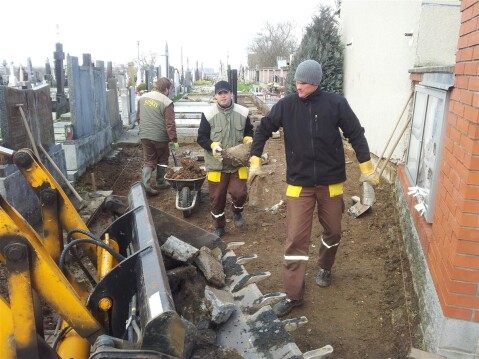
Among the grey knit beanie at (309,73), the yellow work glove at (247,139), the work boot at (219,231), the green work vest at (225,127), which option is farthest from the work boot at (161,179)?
the grey knit beanie at (309,73)

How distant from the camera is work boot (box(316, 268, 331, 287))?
430cm

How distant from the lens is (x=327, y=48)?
37.3ft

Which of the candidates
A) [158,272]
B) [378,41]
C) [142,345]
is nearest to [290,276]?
[158,272]

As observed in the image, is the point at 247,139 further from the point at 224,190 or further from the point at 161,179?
the point at 161,179

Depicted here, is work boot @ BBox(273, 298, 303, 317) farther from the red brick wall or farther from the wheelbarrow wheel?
the wheelbarrow wheel

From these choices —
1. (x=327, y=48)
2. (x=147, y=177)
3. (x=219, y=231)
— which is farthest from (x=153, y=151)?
(x=327, y=48)

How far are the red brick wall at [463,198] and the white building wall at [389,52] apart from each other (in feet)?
12.2

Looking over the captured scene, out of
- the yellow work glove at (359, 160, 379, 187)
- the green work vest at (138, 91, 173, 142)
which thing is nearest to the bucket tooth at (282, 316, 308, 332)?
the yellow work glove at (359, 160, 379, 187)

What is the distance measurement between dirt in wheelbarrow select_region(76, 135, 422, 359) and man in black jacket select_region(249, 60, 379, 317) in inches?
16.4

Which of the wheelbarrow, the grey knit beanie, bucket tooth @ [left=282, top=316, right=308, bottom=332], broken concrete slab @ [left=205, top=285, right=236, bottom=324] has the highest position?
the grey knit beanie

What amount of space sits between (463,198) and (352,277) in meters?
2.17

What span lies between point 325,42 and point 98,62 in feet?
19.6

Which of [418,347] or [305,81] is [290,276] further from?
[305,81]

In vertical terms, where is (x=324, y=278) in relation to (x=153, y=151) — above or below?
below
